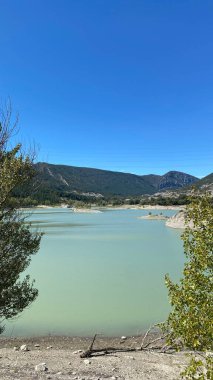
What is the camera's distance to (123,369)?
1231 cm

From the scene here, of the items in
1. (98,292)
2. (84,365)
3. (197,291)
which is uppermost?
(197,291)

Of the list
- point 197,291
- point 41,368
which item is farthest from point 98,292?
point 197,291

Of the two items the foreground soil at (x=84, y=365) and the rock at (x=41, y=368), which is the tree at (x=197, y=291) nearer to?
the foreground soil at (x=84, y=365)

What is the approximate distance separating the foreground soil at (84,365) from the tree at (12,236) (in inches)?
75.8

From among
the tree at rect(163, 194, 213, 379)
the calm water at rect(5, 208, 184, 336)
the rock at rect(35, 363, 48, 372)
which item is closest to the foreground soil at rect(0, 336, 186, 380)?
the rock at rect(35, 363, 48, 372)

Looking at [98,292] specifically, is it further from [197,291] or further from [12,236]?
[197,291]

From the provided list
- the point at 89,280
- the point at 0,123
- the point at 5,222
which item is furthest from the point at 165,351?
the point at 89,280

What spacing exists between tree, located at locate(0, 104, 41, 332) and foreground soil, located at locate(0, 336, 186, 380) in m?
1.93

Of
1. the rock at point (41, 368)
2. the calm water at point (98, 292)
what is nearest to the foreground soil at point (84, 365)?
the rock at point (41, 368)

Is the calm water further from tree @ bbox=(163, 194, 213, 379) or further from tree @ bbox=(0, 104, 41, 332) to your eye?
tree @ bbox=(163, 194, 213, 379)

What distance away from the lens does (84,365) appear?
12.9 meters

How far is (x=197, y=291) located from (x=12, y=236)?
7878 mm

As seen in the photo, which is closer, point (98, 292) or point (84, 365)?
point (84, 365)

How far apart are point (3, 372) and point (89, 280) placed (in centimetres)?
2024
